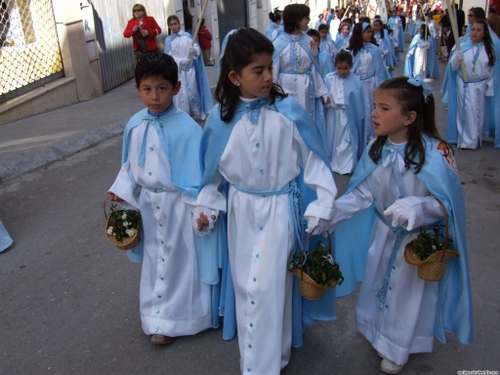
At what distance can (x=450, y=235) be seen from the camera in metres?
2.59

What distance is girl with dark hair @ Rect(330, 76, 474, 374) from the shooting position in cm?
253

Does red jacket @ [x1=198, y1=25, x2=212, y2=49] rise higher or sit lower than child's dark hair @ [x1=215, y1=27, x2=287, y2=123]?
lower

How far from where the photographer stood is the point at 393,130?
261 cm

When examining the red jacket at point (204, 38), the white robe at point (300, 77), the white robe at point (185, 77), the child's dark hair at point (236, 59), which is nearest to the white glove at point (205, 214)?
the child's dark hair at point (236, 59)

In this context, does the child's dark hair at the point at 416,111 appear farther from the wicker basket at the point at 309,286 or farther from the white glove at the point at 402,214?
the wicker basket at the point at 309,286

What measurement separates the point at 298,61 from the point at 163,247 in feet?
12.2

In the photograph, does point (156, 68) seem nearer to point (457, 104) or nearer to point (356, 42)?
point (356, 42)

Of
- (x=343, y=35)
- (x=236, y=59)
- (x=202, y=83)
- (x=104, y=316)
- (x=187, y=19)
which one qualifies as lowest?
(x=104, y=316)

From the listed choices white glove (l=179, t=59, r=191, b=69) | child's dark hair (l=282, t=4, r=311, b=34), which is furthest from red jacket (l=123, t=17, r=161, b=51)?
child's dark hair (l=282, t=4, r=311, b=34)

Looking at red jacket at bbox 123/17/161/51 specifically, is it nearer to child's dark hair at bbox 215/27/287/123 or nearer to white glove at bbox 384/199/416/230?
child's dark hair at bbox 215/27/287/123

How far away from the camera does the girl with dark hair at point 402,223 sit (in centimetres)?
253

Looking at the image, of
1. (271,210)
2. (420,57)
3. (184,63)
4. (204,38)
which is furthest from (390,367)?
(204,38)

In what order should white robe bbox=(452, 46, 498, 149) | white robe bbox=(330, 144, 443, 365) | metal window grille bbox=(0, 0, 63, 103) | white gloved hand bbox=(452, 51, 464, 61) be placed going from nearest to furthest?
white robe bbox=(330, 144, 443, 365) < white gloved hand bbox=(452, 51, 464, 61) < white robe bbox=(452, 46, 498, 149) < metal window grille bbox=(0, 0, 63, 103)

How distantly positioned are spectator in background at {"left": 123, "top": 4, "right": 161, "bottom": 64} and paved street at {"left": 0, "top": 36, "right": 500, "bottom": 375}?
5.73 metres
